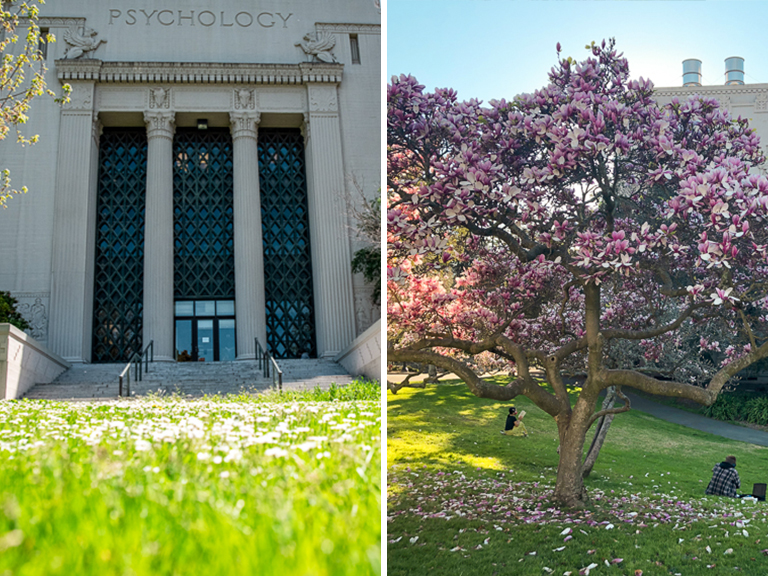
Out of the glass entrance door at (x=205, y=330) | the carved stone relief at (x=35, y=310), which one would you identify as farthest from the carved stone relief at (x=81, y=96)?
the glass entrance door at (x=205, y=330)

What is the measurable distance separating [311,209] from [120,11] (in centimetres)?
737

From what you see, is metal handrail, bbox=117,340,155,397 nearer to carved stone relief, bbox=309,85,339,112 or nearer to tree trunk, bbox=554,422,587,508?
carved stone relief, bbox=309,85,339,112

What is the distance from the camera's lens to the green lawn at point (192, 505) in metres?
1.42

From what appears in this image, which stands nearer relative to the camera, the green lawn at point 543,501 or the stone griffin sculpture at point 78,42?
the green lawn at point 543,501

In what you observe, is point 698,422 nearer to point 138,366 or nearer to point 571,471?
point 571,471

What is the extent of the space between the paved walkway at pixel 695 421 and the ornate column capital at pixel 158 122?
553 inches

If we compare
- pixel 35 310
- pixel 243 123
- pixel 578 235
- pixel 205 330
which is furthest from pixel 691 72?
pixel 35 310

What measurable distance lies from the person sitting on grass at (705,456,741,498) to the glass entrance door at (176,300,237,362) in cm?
1303

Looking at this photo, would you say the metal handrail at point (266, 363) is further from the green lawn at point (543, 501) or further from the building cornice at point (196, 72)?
the building cornice at point (196, 72)

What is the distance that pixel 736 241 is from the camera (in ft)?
14.3

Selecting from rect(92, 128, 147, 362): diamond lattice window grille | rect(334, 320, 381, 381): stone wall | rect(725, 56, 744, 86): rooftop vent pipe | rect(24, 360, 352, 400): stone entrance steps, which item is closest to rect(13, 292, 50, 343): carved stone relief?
rect(92, 128, 147, 362): diamond lattice window grille

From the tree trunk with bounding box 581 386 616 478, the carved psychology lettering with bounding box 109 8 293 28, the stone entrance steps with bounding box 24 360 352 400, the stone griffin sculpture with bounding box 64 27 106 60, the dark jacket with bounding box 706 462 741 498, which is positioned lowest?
the stone entrance steps with bounding box 24 360 352 400

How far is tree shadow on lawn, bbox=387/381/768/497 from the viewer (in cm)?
495

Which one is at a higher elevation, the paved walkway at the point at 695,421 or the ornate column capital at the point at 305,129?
the ornate column capital at the point at 305,129
